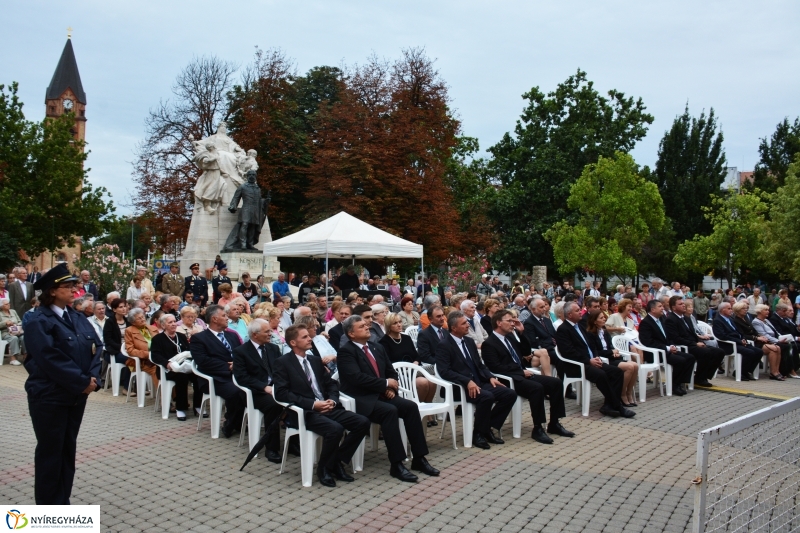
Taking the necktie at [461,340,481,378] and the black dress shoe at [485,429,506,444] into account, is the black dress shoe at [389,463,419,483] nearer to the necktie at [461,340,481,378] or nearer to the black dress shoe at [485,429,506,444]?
the black dress shoe at [485,429,506,444]

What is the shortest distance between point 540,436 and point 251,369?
2.85 m

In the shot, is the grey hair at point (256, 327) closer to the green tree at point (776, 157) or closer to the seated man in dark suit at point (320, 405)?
the seated man in dark suit at point (320, 405)

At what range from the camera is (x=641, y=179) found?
2798cm

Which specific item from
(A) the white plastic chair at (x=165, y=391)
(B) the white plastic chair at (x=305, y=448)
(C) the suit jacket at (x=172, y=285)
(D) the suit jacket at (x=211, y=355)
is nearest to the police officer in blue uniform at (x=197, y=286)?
(C) the suit jacket at (x=172, y=285)

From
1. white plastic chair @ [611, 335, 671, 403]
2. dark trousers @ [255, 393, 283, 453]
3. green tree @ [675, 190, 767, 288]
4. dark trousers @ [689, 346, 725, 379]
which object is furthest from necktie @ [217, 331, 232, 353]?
green tree @ [675, 190, 767, 288]

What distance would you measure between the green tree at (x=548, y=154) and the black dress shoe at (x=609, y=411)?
25451mm

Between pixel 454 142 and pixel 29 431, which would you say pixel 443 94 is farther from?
pixel 29 431

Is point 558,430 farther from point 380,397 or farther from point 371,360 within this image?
point 371,360

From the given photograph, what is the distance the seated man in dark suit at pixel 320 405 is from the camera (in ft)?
16.6

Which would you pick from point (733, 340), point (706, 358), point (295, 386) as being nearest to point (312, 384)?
point (295, 386)

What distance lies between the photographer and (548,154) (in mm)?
33750

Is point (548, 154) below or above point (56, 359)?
above

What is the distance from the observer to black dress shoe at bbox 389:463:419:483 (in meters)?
5.13

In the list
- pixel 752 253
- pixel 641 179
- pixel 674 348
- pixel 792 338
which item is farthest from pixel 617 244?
pixel 674 348
